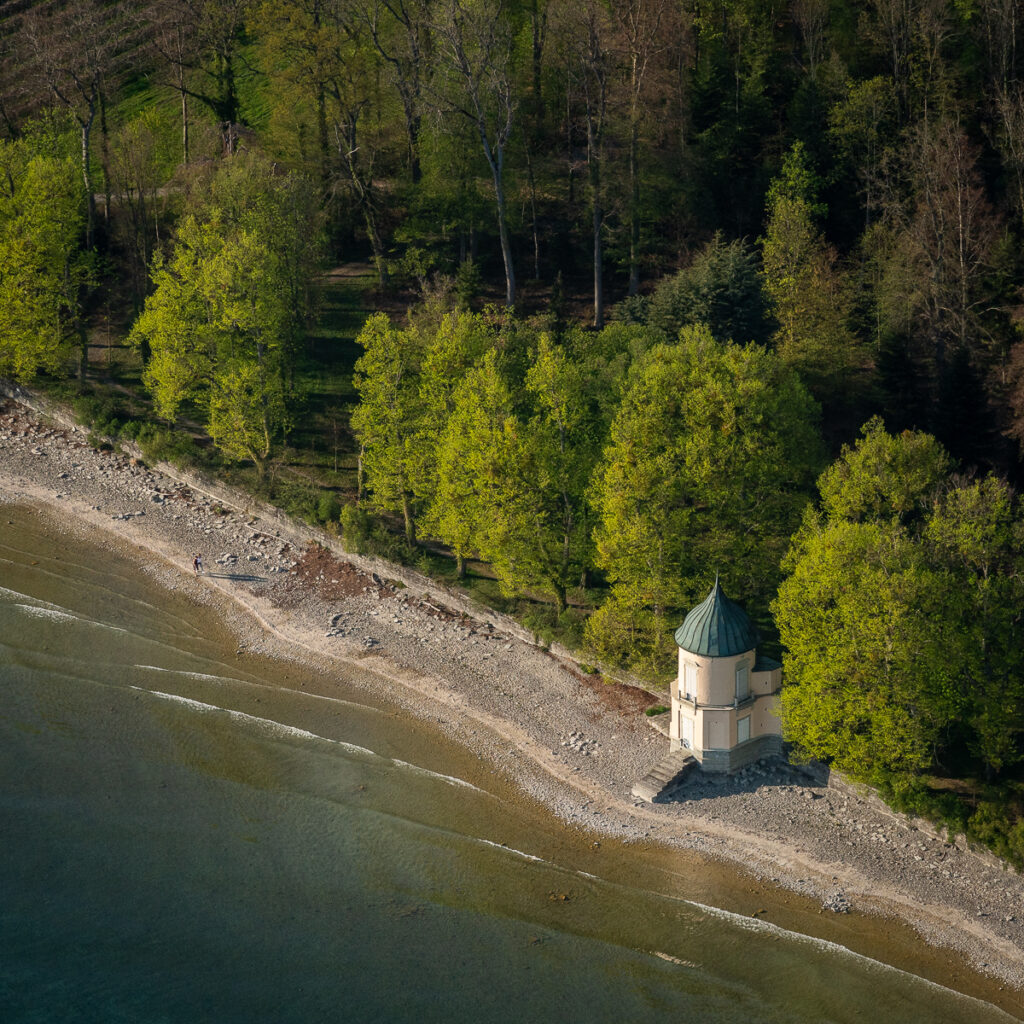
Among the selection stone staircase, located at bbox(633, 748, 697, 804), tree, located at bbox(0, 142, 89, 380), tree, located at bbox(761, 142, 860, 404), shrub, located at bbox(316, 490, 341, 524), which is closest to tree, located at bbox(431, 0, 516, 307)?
tree, located at bbox(761, 142, 860, 404)

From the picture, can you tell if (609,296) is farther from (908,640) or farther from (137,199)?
(908,640)

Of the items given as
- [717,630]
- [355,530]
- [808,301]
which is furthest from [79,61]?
[717,630]

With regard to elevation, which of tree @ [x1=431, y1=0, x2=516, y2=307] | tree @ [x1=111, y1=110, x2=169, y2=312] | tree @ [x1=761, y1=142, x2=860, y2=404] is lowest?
tree @ [x1=761, y1=142, x2=860, y2=404]

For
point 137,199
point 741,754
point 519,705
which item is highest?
point 137,199

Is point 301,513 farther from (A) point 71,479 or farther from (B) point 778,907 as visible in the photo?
(B) point 778,907

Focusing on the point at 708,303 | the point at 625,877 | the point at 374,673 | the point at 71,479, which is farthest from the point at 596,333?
the point at 625,877

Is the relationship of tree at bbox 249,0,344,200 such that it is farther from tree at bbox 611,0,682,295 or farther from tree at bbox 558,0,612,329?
tree at bbox 611,0,682,295

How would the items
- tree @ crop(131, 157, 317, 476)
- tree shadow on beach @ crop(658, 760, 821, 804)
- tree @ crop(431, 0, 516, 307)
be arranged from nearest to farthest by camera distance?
tree shadow on beach @ crop(658, 760, 821, 804) < tree @ crop(131, 157, 317, 476) < tree @ crop(431, 0, 516, 307)
